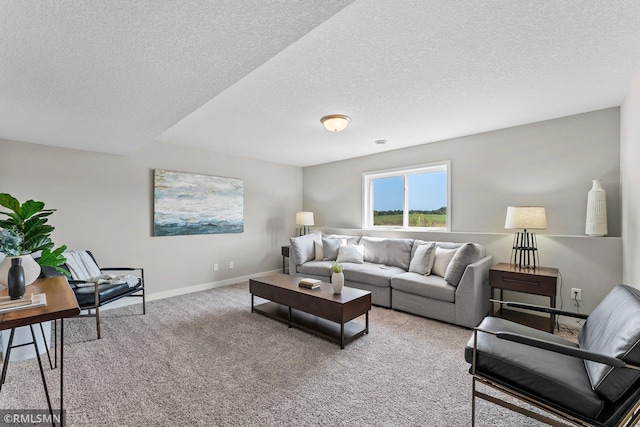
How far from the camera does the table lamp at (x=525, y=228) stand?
3042 millimetres

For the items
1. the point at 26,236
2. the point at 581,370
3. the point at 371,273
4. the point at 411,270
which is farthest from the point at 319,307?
the point at 26,236

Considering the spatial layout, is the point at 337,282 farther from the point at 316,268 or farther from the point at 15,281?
the point at 15,281

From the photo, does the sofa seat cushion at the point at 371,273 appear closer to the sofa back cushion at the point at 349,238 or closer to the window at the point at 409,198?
the sofa back cushion at the point at 349,238

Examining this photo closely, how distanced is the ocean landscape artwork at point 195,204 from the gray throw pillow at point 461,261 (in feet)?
11.5

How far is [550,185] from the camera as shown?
3328mm

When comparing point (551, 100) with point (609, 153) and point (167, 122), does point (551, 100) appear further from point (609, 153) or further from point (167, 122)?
point (167, 122)

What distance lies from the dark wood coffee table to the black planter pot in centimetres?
204

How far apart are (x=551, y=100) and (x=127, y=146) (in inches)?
182

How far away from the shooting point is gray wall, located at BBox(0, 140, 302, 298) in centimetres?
336

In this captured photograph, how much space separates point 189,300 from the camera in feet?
13.2

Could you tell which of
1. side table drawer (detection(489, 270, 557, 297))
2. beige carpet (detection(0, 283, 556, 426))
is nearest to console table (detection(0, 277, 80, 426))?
beige carpet (detection(0, 283, 556, 426))

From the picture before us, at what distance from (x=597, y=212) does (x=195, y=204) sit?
5.07 metres

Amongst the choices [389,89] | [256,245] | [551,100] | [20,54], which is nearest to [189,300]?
[256,245]

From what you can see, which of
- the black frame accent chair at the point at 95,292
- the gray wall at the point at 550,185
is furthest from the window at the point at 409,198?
the black frame accent chair at the point at 95,292
